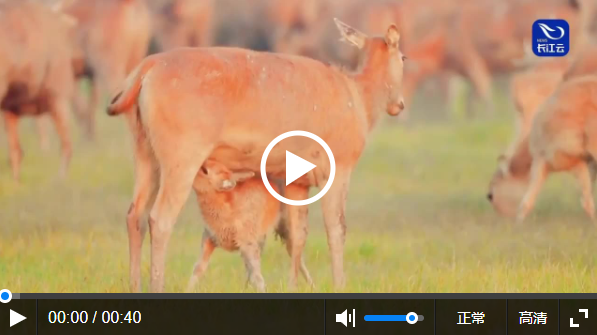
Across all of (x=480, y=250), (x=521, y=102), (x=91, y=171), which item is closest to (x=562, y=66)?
(x=521, y=102)

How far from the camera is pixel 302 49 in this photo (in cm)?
2067

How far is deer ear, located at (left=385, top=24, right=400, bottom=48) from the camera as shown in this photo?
7.46 metres

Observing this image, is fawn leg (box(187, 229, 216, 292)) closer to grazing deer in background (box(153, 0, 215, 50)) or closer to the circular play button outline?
the circular play button outline

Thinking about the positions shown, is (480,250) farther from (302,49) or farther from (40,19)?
(302,49)

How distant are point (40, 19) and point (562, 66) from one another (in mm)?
5309

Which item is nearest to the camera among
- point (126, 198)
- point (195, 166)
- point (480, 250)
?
point (195, 166)

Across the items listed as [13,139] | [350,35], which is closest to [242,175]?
[350,35]

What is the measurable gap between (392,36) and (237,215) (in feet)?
4.93

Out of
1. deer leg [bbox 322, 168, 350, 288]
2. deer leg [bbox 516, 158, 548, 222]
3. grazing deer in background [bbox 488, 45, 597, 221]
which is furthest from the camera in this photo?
deer leg [bbox 516, 158, 548, 222]

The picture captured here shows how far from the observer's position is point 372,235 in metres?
9.59
